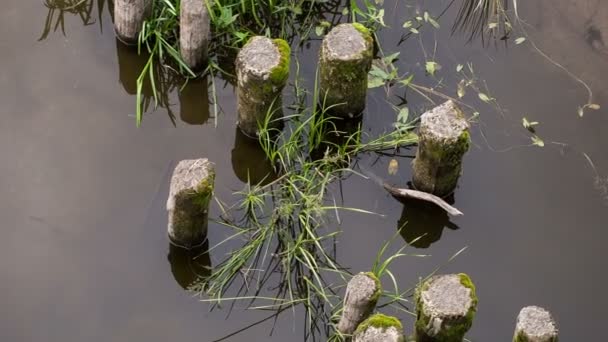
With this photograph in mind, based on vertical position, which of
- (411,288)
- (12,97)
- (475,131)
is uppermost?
(12,97)

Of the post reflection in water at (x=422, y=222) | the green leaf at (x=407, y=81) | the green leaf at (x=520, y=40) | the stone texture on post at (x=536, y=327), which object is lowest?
the post reflection in water at (x=422, y=222)

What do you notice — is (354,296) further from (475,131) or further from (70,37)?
(70,37)

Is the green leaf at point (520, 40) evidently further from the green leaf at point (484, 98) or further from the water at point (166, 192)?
the green leaf at point (484, 98)

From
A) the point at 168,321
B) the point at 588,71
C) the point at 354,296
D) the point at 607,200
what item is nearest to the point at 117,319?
the point at 168,321

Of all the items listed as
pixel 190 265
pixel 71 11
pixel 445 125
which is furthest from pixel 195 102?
pixel 445 125

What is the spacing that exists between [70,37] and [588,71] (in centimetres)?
379

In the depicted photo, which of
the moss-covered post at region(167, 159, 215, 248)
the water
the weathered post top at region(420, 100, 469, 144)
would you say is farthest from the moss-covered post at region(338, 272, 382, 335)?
the weathered post top at region(420, 100, 469, 144)

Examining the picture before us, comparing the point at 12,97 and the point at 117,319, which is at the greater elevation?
the point at 12,97

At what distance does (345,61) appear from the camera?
6.45 meters

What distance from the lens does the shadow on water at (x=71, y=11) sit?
24.4 ft

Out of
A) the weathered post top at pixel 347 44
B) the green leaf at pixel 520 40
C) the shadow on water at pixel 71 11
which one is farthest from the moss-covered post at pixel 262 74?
the green leaf at pixel 520 40

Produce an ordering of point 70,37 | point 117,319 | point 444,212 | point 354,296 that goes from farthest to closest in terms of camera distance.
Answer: point 70,37 < point 444,212 < point 117,319 < point 354,296

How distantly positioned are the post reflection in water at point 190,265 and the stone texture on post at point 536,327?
199 cm

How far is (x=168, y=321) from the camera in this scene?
19.9ft
